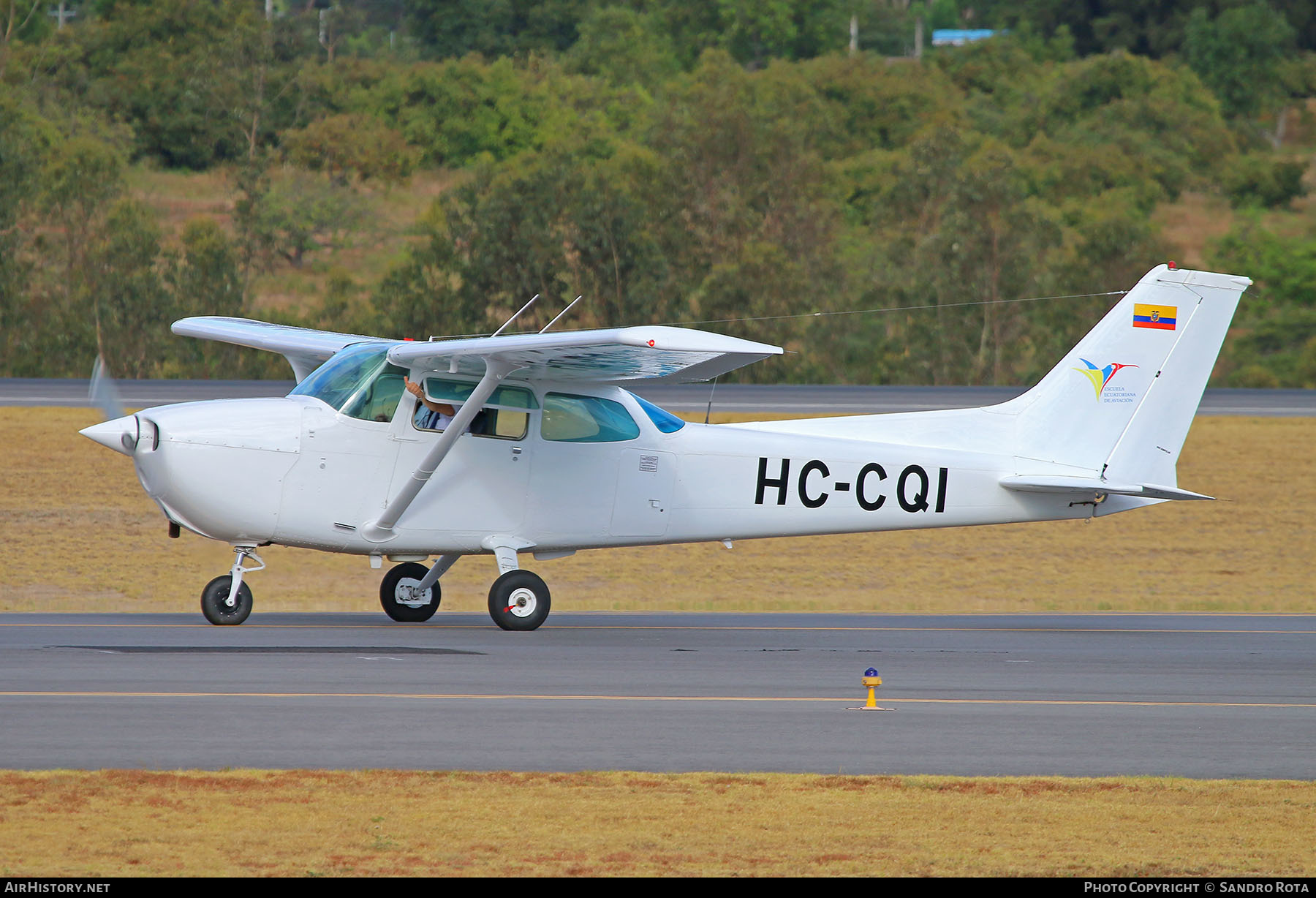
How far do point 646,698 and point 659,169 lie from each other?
3538cm

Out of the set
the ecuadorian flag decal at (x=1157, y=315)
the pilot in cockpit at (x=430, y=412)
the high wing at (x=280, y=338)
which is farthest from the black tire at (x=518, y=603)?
the ecuadorian flag decal at (x=1157, y=315)

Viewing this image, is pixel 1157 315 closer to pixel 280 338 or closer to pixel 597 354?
pixel 597 354

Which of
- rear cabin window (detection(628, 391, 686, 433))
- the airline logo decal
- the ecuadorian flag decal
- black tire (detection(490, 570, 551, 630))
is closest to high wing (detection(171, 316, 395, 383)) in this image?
rear cabin window (detection(628, 391, 686, 433))

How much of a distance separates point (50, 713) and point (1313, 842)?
668 centimetres

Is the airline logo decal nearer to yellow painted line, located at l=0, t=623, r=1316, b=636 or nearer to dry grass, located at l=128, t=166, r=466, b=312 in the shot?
yellow painted line, located at l=0, t=623, r=1316, b=636

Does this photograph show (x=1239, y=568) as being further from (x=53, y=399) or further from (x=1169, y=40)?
(x=1169, y=40)

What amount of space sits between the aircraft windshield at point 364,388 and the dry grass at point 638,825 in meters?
5.98

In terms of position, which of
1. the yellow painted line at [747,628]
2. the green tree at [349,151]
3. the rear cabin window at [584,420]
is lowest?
the yellow painted line at [747,628]

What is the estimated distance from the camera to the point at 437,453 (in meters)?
13.2

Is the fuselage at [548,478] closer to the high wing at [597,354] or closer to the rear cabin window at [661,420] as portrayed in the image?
the rear cabin window at [661,420]

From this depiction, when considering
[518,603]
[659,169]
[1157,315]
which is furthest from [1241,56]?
[518,603]

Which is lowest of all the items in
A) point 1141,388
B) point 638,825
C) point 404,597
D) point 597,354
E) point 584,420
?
point 404,597

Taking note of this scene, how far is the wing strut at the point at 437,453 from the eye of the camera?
12891 millimetres
